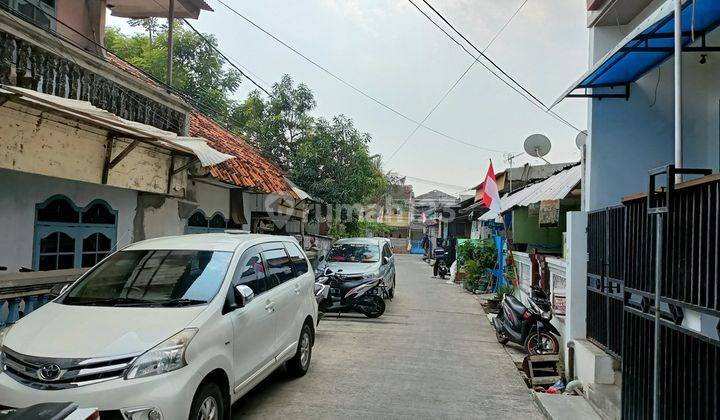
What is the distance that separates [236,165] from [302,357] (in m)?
6.12

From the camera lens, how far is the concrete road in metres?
4.98

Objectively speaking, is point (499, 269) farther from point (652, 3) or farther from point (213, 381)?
point (213, 381)

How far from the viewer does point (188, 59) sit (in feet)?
68.6

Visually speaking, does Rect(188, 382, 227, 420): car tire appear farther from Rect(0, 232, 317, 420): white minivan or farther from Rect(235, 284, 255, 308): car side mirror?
Rect(235, 284, 255, 308): car side mirror

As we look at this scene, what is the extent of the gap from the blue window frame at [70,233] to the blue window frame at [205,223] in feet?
7.65

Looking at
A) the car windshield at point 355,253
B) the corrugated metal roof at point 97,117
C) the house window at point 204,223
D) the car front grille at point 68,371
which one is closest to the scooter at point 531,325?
the car windshield at point 355,253

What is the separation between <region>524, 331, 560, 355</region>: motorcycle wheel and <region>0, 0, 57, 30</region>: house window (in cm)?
797

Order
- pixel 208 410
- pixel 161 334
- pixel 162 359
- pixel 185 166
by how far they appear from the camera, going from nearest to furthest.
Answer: pixel 162 359, pixel 161 334, pixel 208 410, pixel 185 166

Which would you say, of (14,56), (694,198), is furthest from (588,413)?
(14,56)

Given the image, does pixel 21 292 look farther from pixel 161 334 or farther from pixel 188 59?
pixel 188 59

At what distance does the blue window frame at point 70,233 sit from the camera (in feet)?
19.8

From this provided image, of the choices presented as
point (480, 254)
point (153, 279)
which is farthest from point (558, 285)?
point (480, 254)

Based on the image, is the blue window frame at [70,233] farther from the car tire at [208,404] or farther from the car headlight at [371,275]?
the car headlight at [371,275]

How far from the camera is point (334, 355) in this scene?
284 inches
